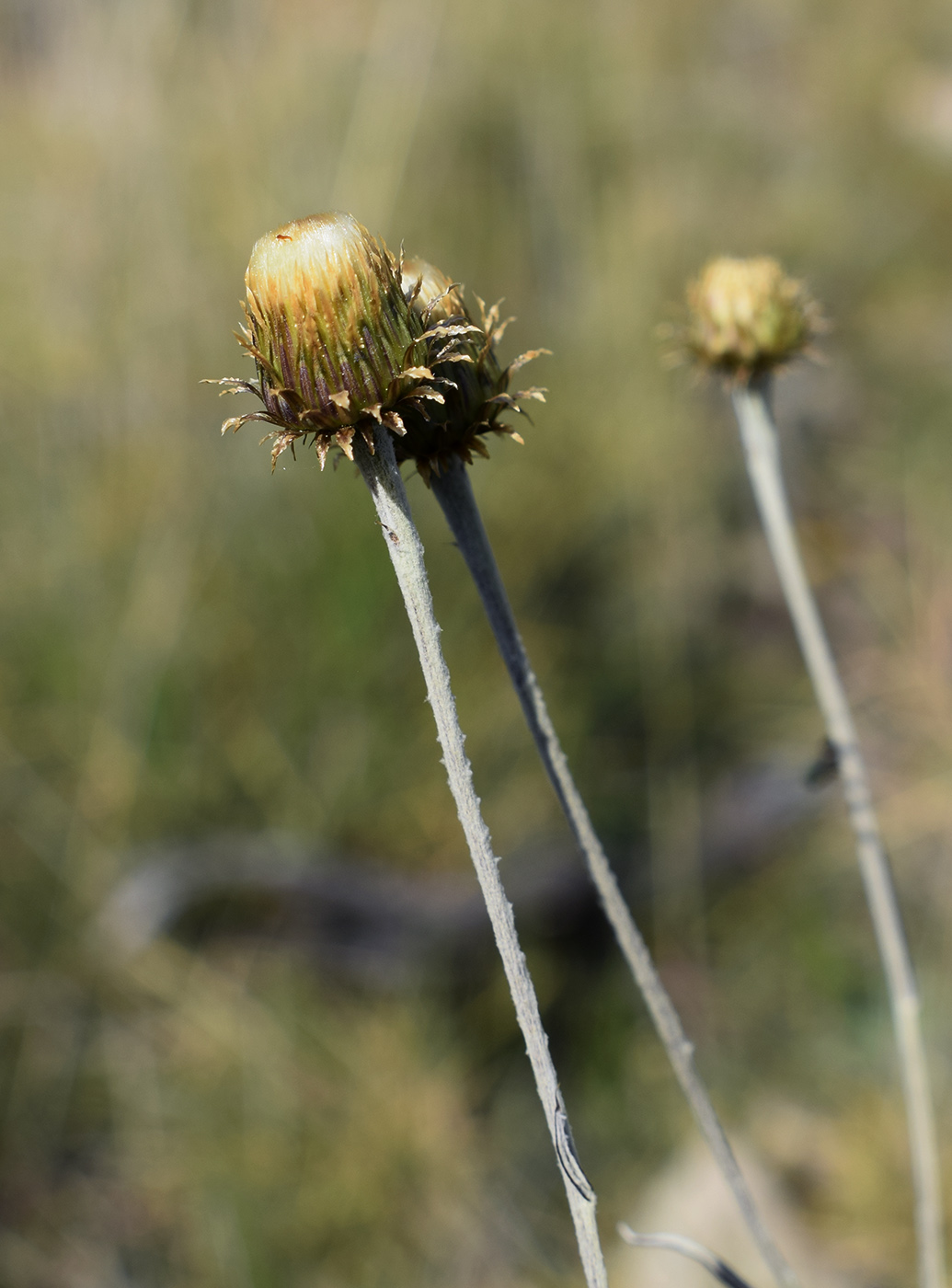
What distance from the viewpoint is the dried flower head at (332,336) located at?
1.37 feet

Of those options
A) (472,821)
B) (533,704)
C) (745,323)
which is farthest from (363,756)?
(472,821)

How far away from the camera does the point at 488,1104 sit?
5.90 ft

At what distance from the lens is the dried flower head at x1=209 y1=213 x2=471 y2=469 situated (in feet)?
1.37

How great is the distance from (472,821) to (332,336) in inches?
8.7

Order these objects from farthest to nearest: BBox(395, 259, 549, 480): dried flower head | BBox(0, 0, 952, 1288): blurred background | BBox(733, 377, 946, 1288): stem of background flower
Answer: BBox(0, 0, 952, 1288): blurred background → BBox(733, 377, 946, 1288): stem of background flower → BBox(395, 259, 549, 480): dried flower head

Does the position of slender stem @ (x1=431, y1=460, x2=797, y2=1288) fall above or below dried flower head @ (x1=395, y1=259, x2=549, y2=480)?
below

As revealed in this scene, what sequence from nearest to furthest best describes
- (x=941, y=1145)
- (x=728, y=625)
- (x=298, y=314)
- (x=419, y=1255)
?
(x=298, y=314), (x=941, y=1145), (x=419, y=1255), (x=728, y=625)

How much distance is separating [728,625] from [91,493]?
170cm

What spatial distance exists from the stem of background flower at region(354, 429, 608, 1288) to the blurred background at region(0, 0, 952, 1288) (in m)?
1.18

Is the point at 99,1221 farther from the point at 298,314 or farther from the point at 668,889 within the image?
the point at 298,314

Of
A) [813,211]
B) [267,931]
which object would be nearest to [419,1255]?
[267,931]

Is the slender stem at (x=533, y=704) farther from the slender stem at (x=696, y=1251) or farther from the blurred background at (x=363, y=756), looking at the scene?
the blurred background at (x=363, y=756)

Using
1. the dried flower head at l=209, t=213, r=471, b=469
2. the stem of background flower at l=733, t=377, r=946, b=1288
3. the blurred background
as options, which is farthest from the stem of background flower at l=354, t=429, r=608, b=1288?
the blurred background

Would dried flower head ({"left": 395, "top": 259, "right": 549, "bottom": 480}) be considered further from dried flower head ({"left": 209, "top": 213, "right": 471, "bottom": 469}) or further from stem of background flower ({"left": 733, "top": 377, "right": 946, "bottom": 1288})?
stem of background flower ({"left": 733, "top": 377, "right": 946, "bottom": 1288})
